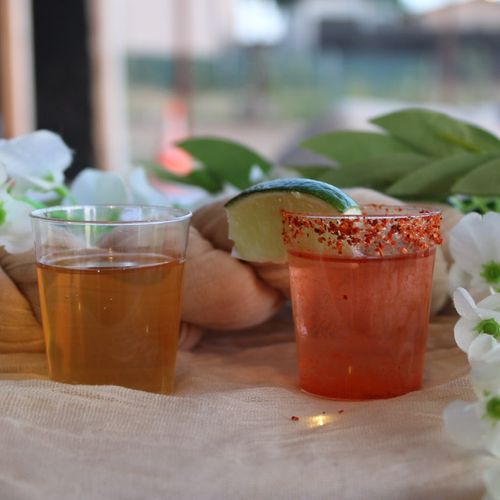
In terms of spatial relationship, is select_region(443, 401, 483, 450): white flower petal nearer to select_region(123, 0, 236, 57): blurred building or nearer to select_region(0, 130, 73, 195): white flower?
select_region(0, 130, 73, 195): white flower

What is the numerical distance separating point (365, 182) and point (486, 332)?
0.33 meters

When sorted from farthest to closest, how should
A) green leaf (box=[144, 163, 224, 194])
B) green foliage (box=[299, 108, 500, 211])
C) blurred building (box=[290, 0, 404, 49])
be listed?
blurred building (box=[290, 0, 404, 49]) < green leaf (box=[144, 163, 224, 194]) < green foliage (box=[299, 108, 500, 211])

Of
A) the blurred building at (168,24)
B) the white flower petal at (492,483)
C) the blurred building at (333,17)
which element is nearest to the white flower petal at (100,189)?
the white flower petal at (492,483)

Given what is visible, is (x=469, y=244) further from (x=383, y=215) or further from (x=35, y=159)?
(x=35, y=159)

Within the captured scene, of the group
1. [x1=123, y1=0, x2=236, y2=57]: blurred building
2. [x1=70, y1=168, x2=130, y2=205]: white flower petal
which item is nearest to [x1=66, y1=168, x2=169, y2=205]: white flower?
[x1=70, y1=168, x2=130, y2=205]: white flower petal

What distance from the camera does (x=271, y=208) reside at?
63 centimetres

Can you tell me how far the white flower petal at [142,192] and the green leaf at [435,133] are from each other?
0.80 ft

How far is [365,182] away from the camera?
0.85m

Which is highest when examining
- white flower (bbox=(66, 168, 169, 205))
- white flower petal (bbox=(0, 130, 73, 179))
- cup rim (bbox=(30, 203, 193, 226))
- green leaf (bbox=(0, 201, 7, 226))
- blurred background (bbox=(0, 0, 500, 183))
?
white flower petal (bbox=(0, 130, 73, 179))

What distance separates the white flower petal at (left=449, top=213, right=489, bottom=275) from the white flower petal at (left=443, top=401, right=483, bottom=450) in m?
0.23

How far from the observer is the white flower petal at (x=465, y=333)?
55cm

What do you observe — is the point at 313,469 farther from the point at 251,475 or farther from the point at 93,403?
the point at 93,403

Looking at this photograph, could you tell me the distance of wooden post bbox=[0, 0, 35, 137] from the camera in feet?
10.4

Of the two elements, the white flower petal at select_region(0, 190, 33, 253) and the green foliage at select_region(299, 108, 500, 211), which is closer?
the white flower petal at select_region(0, 190, 33, 253)
